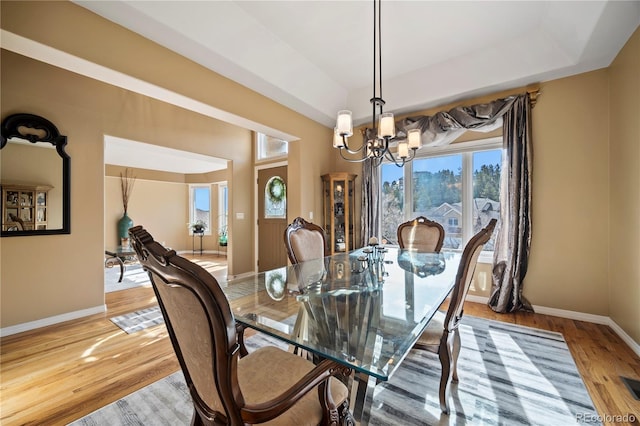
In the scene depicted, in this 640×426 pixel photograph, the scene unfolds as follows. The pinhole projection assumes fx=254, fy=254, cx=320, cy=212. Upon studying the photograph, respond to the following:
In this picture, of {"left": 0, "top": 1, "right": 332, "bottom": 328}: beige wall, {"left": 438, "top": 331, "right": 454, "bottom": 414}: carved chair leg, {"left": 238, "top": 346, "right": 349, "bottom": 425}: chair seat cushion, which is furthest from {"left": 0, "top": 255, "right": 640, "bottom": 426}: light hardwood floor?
{"left": 238, "top": 346, "right": 349, "bottom": 425}: chair seat cushion

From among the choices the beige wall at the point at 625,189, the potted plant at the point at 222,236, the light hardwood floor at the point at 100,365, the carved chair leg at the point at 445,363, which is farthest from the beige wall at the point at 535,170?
the potted plant at the point at 222,236

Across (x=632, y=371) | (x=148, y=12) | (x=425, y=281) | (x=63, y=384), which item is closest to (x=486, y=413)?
(x=425, y=281)

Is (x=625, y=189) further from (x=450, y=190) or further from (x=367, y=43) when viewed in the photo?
(x=367, y=43)

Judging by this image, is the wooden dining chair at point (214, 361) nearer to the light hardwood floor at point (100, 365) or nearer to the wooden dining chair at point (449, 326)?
the wooden dining chair at point (449, 326)

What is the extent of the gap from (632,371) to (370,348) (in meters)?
2.37

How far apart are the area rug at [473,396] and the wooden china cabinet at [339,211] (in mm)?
2208

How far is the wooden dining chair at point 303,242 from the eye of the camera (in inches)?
92.5

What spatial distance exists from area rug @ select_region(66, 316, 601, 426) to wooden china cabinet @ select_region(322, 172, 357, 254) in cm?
221

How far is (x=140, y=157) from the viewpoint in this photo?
5.79m

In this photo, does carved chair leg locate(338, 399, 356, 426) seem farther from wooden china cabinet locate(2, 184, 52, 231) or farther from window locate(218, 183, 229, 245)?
window locate(218, 183, 229, 245)

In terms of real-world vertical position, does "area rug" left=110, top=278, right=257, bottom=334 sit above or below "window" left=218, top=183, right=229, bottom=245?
below

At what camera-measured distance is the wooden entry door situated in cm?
467

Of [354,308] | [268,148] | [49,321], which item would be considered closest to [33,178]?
[49,321]

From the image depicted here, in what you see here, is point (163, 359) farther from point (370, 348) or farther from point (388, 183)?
point (388, 183)
